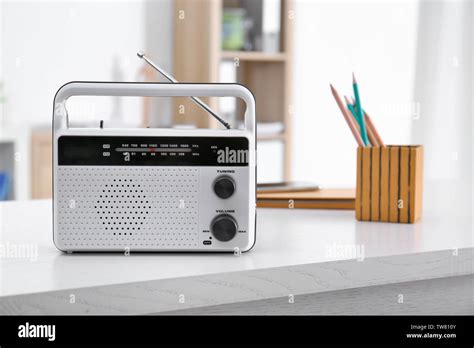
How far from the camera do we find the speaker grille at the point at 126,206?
3.05 ft

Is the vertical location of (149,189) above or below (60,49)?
below

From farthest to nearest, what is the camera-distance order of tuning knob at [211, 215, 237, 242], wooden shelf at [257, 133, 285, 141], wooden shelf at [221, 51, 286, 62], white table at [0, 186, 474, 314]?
wooden shelf at [257, 133, 285, 141] < wooden shelf at [221, 51, 286, 62] < tuning knob at [211, 215, 237, 242] < white table at [0, 186, 474, 314]

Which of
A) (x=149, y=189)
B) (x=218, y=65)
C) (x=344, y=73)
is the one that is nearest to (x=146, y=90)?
(x=149, y=189)

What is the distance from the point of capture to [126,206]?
0.93m

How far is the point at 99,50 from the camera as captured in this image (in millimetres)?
3180

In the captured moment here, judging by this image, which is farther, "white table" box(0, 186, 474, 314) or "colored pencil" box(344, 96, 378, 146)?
"colored pencil" box(344, 96, 378, 146)

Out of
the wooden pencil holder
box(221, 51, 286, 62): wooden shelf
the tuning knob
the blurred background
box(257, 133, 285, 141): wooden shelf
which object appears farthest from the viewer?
box(257, 133, 285, 141): wooden shelf

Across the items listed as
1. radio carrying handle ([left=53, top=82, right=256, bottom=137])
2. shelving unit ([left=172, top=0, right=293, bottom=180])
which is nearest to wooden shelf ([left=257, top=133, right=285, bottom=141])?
shelving unit ([left=172, top=0, right=293, bottom=180])

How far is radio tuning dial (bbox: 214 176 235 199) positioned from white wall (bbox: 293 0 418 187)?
2.22 m

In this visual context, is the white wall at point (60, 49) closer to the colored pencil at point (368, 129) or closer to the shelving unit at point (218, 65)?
the shelving unit at point (218, 65)

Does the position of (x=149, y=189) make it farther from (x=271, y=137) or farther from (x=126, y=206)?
(x=271, y=137)

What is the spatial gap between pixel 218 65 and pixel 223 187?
7.20ft

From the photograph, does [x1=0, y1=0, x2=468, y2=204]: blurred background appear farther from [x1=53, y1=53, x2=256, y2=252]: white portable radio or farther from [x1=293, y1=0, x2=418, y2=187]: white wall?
[x1=53, y1=53, x2=256, y2=252]: white portable radio

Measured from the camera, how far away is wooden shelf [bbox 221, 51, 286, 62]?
10.2ft
